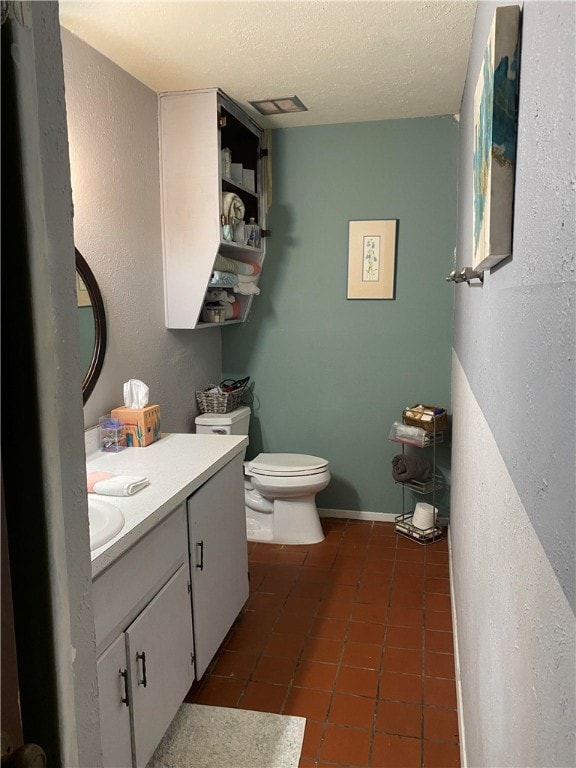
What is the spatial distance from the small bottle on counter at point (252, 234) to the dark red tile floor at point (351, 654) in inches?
69.2

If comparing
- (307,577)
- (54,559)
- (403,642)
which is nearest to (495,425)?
(54,559)

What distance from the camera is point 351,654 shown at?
2406 millimetres

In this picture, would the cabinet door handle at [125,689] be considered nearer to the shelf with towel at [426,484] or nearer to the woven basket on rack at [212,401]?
the woven basket on rack at [212,401]

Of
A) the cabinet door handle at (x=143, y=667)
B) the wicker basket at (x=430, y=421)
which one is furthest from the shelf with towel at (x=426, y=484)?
the cabinet door handle at (x=143, y=667)

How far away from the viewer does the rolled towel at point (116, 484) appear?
1.88m

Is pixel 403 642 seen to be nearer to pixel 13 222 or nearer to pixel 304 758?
pixel 304 758

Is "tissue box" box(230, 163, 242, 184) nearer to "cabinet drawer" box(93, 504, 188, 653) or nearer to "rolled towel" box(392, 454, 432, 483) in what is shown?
"rolled towel" box(392, 454, 432, 483)

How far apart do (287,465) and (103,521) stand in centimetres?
186

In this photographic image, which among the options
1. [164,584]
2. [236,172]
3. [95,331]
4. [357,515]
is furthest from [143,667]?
[236,172]

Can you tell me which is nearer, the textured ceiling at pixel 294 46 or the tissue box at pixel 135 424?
the textured ceiling at pixel 294 46

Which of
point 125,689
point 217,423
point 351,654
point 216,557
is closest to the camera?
point 125,689

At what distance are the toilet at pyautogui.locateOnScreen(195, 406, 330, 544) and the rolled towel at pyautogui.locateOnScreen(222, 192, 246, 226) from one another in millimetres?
1096

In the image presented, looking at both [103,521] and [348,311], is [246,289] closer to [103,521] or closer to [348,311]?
[348,311]

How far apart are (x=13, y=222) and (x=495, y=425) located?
2.90 feet
